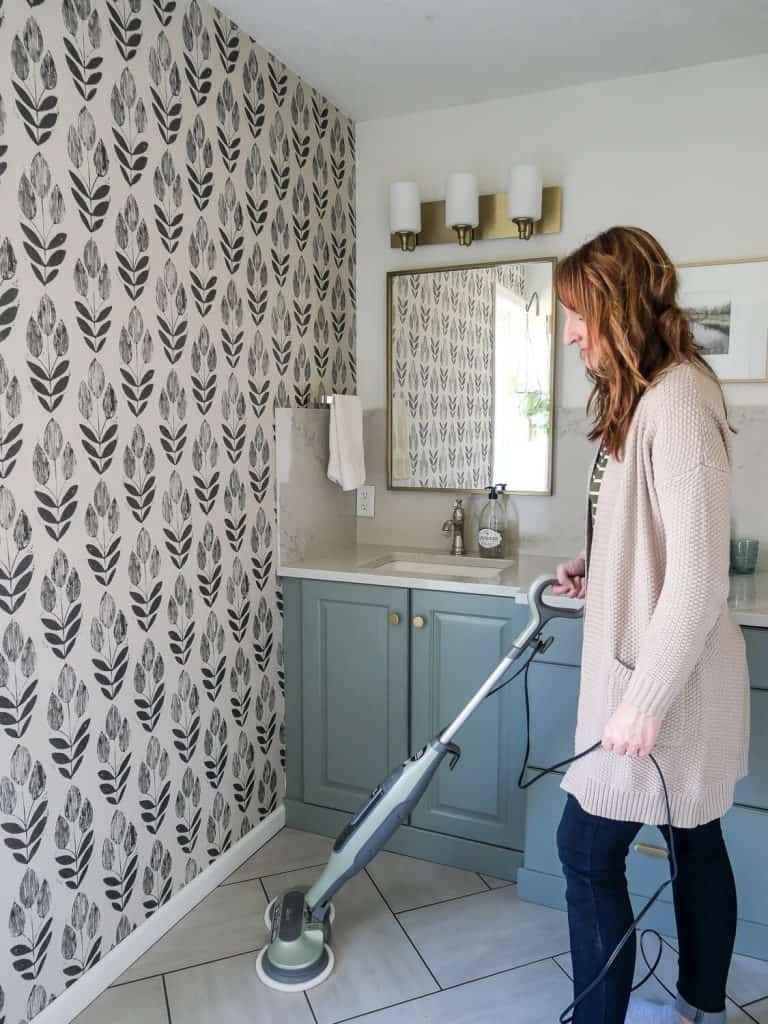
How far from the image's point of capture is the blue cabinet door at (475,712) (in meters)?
2.15

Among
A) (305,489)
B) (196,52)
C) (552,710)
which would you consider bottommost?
(552,710)

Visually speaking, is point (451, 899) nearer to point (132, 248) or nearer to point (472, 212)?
point (132, 248)

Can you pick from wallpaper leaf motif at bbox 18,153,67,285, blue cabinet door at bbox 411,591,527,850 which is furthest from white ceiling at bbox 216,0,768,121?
blue cabinet door at bbox 411,591,527,850

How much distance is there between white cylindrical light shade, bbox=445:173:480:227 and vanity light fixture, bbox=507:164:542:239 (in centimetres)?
11

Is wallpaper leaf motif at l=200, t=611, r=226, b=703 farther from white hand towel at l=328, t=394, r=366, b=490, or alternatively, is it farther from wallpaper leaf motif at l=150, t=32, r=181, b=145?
wallpaper leaf motif at l=150, t=32, r=181, b=145

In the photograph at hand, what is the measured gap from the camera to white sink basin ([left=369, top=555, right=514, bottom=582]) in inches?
99.6

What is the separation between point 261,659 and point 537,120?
6.04 ft

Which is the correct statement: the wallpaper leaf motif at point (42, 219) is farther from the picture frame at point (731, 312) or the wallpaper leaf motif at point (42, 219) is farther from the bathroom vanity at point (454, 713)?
the picture frame at point (731, 312)

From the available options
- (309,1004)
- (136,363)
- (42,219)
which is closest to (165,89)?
(42,219)

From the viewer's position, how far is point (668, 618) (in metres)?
1.20

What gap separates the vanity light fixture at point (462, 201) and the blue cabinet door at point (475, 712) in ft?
3.79

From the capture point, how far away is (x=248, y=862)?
2.30 metres

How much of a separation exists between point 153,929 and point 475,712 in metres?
0.96

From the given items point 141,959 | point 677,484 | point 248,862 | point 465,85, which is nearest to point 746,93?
point 465,85
